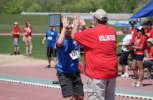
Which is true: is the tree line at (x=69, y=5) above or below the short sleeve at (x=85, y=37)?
below

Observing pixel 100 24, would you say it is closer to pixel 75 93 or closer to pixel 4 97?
pixel 75 93

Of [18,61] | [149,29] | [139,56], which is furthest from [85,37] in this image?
[18,61]

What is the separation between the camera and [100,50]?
6801mm

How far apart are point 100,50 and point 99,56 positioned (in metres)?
0.09

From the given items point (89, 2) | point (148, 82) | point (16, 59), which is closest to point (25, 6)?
→ point (89, 2)

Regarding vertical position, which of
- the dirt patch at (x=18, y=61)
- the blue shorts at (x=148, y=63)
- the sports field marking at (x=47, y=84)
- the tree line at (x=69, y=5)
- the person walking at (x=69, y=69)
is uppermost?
the person walking at (x=69, y=69)

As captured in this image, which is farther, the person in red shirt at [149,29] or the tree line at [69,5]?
the tree line at [69,5]

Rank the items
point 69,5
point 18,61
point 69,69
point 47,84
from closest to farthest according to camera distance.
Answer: point 69,69 < point 47,84 < point 18,61 < point 69,5

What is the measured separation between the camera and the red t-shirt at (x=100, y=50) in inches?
268

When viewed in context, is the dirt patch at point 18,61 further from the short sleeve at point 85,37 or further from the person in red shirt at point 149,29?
the short sleeve at point 85,37

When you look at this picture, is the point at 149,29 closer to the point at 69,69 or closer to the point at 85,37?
the point at 69,69

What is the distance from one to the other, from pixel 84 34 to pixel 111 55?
0.53 metres

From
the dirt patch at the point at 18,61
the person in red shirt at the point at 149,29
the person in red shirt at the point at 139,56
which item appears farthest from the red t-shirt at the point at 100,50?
the dirt patch at the point at 18,61

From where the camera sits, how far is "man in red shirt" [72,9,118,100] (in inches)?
268
